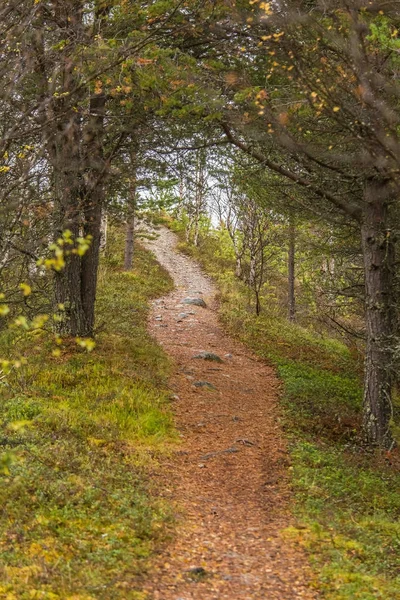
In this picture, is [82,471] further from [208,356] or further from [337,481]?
[208,356]

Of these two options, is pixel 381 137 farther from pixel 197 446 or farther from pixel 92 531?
pixel 197 446

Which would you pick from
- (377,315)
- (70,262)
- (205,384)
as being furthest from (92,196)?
(377,315)

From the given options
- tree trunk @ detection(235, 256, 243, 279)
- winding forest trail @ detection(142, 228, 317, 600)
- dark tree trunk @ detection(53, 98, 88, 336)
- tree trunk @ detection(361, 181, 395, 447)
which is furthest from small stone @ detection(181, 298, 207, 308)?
tree trunk @ detection(361, 181, 395, 447)

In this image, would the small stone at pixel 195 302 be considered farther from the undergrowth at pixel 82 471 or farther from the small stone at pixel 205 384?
the small stone at pixel 205 384

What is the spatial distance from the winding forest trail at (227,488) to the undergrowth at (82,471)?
363 mm

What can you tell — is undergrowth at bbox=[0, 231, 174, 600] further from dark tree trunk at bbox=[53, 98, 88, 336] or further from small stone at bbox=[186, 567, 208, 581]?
dark tree trunk at bbox=[53, 98, 88, 336]

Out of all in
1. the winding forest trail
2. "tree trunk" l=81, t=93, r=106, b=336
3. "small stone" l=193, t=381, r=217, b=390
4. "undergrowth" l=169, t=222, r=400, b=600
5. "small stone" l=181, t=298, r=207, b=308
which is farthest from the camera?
"small stone" l=181, t=298, r=207, b=308

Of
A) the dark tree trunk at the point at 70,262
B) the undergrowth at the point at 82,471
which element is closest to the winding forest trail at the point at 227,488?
the undergrowth at the point at 82,471

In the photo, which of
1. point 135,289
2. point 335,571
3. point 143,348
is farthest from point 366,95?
point 135,289

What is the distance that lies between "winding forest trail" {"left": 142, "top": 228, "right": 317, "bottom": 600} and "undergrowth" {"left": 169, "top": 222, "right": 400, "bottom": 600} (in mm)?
246

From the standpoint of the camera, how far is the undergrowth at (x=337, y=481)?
5203 millimetres

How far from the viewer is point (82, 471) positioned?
6461 mm

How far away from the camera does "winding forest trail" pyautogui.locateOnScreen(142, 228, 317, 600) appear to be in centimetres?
505

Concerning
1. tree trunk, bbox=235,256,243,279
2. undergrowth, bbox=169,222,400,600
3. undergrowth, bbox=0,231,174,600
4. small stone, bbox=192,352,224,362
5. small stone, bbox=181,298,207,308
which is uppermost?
tree trunk, bbox=235,256,243,279
